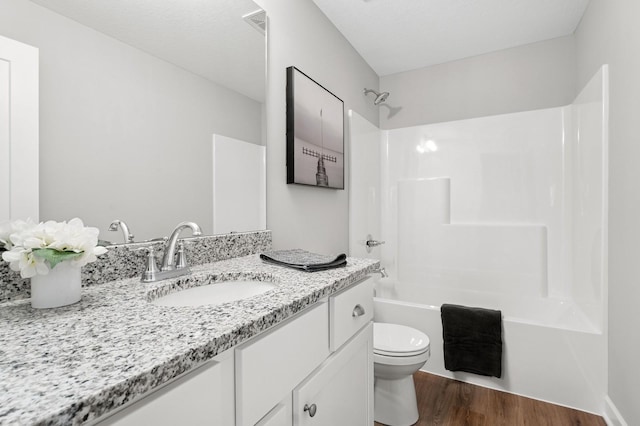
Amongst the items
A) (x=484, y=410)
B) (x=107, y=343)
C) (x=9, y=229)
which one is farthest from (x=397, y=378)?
(x=9, y=229)

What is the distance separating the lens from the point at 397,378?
174cm

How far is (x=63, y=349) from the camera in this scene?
500mm

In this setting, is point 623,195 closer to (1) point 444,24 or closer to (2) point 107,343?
(1) point 444,24

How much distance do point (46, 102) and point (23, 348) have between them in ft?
1.99

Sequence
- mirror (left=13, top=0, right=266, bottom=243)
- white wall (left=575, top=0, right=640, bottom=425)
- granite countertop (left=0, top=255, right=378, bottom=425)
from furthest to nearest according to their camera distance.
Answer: white wall (left=575, top=0, right=640, bottom=425)
mirror (left=13, top=0, right=266, bottom=243)
granite countertop (left=0, top=255, right=378, bottom=425)

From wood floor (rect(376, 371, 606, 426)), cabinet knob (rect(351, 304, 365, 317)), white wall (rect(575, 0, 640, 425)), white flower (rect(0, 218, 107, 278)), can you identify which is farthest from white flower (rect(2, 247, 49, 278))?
white wall (rect(575, 0, 640, 425))

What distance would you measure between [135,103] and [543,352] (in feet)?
8.02

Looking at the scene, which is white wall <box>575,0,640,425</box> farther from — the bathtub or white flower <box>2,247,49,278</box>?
white flower <box>2,247,49,278</box>

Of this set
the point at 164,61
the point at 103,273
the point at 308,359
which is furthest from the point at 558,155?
the point at 103,273

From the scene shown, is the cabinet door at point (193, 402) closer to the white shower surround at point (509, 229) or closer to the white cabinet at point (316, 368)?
the white cabinet at point (316, 368)

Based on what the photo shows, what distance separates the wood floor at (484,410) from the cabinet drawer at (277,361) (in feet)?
3.98

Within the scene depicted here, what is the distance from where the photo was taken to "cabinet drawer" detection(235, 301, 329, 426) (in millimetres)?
648

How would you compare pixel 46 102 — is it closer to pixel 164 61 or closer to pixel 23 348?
pixel 164 61

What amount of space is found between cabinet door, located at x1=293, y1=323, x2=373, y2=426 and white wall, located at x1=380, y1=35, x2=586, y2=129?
86.4 inches
